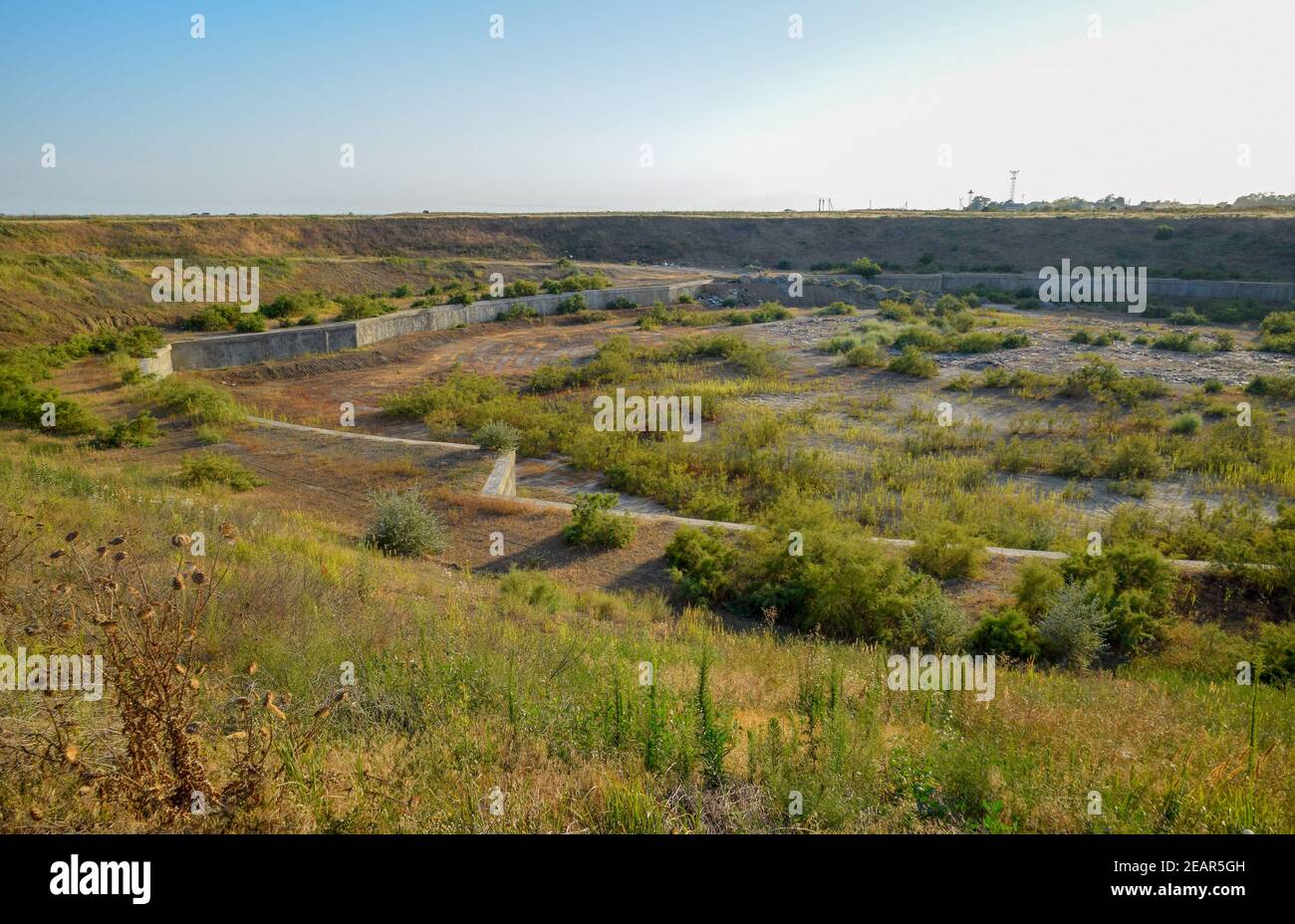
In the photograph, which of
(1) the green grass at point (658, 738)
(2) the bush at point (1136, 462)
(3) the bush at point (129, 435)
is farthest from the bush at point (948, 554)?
(3) the bush at point (129, 435)

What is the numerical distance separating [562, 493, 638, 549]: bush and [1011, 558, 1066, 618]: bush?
5038 millimetres

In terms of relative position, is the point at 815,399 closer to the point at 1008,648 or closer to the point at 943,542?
the point at 943,542

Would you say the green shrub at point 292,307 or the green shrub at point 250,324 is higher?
the green shrub at point 292,307

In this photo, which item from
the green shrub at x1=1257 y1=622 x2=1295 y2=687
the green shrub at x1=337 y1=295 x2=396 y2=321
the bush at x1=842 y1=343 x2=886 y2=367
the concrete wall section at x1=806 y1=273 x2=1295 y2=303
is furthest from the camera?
the concrete wall section at x1=806 y1=273 x2=1295 y2=303

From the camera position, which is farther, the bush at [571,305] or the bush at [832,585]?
the bush at [571,305]

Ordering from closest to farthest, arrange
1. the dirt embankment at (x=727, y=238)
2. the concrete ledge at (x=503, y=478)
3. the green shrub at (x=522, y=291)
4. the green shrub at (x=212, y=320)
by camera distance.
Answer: the concrete ledge at (x=503, y=478)
the green shrub at (x=212, y=320)
the green shrub at (x=522, y=291)
the dirt embankment at (x=727, y=238)

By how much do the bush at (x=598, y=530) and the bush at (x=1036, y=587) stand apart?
5038 millimetres

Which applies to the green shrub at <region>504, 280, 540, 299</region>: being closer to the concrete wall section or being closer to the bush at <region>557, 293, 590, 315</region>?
the bush at <region>557, 293, 590, 315</region>

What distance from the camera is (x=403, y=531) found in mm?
10227

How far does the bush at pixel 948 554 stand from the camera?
30.9 feet

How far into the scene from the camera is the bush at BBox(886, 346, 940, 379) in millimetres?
21656

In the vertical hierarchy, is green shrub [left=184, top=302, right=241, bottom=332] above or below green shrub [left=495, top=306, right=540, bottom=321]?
below

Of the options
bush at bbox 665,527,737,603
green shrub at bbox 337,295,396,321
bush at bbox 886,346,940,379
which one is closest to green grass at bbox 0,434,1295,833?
bush at bbox 665,527,737,603

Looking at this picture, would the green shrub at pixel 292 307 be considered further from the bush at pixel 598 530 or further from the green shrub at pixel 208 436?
the bush at pixel 598 530
